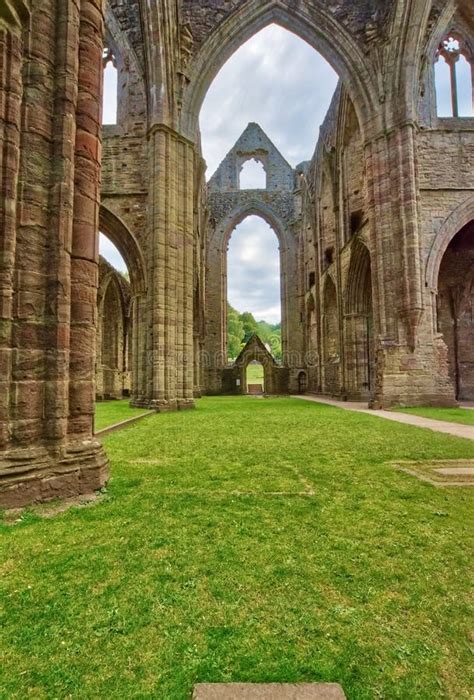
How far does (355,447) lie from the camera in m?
4.89

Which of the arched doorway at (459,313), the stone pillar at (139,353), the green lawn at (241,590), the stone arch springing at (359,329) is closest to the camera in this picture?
the green lawn at (241,590)

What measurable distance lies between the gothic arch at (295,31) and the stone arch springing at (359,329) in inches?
215

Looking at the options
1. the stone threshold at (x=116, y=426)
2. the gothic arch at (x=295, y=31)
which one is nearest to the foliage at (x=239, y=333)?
the gothic arch at (x=295, y=31)

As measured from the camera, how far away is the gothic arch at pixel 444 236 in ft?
38.4

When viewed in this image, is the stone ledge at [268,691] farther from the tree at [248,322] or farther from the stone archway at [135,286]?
the tree at [248,322]

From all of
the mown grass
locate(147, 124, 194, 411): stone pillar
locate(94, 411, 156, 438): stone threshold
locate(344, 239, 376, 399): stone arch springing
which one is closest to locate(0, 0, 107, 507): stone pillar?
locate(94, 411, 156, 438): stone threshold

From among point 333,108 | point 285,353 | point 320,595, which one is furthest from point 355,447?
point 285,353

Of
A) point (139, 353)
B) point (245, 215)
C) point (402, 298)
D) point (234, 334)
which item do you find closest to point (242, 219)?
point (245, 215)

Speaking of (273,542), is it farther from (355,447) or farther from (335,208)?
(335,208)

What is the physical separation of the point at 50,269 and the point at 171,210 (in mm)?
9568

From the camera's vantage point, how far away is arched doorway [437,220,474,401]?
52.9 feet

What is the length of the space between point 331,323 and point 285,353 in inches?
281

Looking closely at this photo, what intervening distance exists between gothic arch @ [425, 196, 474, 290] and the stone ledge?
1230 centimetres

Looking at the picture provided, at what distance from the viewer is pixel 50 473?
2.85 metres
